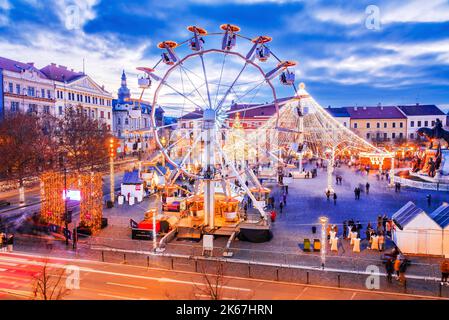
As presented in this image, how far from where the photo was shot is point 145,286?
1588cm

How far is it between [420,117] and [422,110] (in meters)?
2.30

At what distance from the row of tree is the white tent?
103ft

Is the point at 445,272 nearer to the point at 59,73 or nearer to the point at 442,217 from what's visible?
the point at 442,217

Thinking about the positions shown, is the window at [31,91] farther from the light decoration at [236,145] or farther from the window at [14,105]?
the light decoration at [236,145]

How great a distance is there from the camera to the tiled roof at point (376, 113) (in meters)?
97.4

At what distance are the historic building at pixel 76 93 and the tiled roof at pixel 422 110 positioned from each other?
240 feet

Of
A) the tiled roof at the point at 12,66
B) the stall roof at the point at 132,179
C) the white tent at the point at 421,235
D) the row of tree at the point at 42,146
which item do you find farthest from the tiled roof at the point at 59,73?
the white tent at the point at 421,235

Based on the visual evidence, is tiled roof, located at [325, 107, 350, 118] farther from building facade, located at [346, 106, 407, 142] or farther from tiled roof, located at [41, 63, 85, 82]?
tiled roof, located at [41, 63, 85, 82]

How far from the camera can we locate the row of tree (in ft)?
133

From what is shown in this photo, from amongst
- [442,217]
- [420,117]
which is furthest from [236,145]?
[420,117]

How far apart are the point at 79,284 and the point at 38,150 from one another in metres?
34.3

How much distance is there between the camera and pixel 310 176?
53125mm
